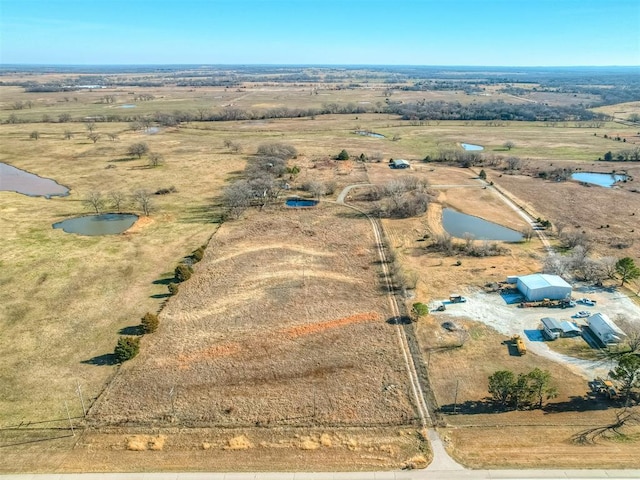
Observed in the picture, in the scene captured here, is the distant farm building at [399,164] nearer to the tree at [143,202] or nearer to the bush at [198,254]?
the tree at [143,202]

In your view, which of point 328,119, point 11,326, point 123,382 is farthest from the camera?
point 328,119

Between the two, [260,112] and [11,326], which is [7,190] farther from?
[260,112]

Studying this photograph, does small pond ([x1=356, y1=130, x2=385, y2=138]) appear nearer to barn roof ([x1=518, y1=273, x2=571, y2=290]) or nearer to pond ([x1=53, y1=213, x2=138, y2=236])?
pond ([x1=53, y1=213, x2=138, y2=236])

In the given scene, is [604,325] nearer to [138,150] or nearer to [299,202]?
[299,202]

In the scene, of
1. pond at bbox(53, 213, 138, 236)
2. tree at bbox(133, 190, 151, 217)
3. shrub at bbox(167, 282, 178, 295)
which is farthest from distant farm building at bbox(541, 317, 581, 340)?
tree at bbox(133, 190, 151, 217)

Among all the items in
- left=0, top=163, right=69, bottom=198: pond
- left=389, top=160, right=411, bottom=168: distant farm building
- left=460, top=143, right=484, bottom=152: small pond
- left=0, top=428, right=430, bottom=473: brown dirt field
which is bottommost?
left=0, top=428, right=430, bottom=473: brown dirt field

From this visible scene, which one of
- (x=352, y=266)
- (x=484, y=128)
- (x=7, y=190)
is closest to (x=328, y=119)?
(x=484, y=128)

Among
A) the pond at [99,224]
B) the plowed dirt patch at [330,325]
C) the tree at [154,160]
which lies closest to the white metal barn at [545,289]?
the plowed dirt patch at [330,325]
